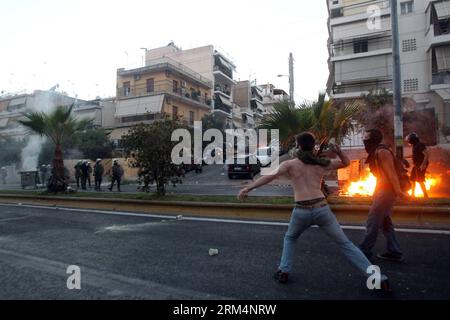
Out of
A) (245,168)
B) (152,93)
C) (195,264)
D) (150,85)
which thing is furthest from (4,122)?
(195,264)

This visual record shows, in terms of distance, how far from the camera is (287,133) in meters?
9.48

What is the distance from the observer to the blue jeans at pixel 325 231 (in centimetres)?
371

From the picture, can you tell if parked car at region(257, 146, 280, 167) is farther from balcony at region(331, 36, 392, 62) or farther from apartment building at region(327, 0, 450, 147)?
balcony at region(331, 36, 392, 62)

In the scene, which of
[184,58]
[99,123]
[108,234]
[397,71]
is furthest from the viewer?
[184,58]

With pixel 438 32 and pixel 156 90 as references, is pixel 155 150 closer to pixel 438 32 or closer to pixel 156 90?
pixel 438 32

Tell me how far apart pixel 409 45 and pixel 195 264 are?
3689cm

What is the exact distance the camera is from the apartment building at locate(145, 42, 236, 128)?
5078 centimetres

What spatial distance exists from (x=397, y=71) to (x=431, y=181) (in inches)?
180

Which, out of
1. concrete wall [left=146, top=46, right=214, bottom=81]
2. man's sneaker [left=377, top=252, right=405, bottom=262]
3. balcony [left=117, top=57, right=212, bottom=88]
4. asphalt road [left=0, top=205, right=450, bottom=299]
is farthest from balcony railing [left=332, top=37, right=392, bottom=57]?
man's sneaker [left=377, top=252, right=405, bottom=262]

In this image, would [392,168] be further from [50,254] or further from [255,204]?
[50,254]

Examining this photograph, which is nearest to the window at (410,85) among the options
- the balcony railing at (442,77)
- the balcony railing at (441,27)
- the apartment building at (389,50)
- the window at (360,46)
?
the apartment building at (389,50)

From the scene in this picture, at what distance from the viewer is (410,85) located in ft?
115

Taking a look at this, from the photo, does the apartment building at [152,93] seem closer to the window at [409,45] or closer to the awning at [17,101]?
the awning at [17,101]
